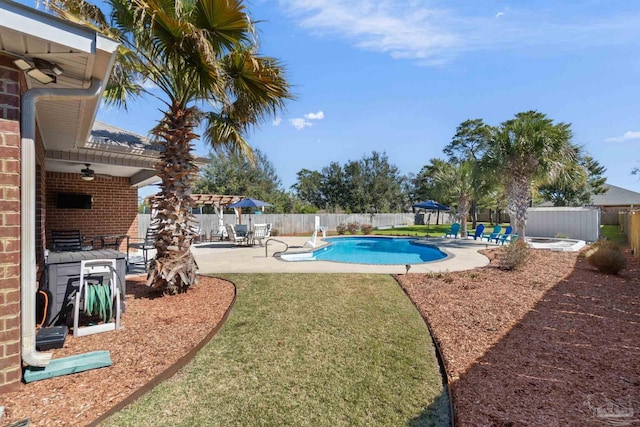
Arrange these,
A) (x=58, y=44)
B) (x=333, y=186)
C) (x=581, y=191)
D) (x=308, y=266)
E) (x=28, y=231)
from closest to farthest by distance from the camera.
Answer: (x=58, y=44)
(x=28, y=231)
(x=308, y=266)
(x=581, y=191)
(x=333, y=186)

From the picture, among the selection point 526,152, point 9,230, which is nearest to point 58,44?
point 9,230

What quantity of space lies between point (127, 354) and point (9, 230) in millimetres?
1831

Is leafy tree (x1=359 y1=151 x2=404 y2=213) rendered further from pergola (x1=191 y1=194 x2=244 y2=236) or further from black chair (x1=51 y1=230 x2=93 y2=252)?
black chair (x1=51 y1=230 x2=93 y2=252)

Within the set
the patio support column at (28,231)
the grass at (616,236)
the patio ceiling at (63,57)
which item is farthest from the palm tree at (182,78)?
the grass at (616,236)

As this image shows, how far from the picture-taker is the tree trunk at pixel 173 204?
19.6 feet

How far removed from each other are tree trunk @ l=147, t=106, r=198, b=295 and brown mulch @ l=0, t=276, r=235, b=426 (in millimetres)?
434

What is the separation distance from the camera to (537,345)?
425 cm

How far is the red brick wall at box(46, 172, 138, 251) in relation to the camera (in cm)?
926

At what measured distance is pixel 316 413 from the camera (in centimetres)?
283

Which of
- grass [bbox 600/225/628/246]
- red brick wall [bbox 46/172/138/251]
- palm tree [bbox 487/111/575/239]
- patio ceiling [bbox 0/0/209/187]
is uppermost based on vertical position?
palm tree [bbox 487/111/575/239]

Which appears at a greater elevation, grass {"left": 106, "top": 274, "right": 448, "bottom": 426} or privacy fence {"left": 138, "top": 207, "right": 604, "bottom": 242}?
privacy fence {"left": 138, "top": 207, "right": 604, "bottom": 242}

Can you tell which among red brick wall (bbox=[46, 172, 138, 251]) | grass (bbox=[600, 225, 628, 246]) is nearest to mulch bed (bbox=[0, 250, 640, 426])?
red brick wall (bbox=[46, 172, 138, 251])

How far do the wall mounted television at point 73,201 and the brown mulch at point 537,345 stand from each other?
31.2 feet

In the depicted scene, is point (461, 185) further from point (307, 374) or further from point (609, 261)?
point (307, 374)
